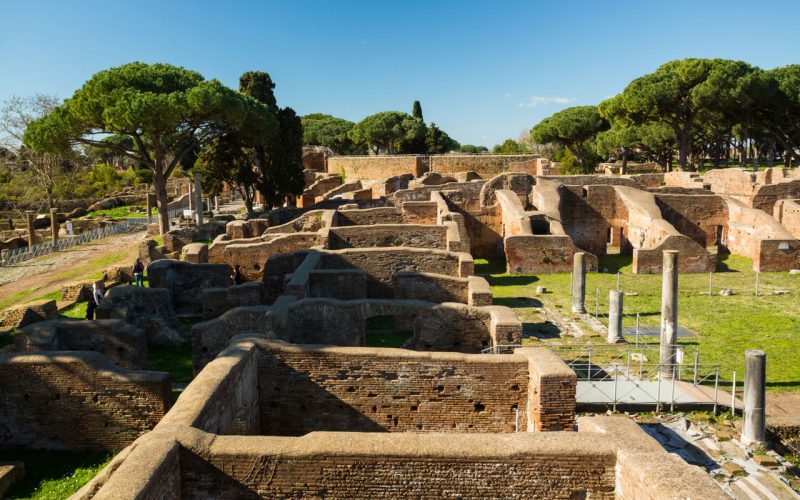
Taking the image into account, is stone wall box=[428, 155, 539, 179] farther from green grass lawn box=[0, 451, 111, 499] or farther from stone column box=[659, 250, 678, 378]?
green grass lawn box=[0, 451, 111, 499]

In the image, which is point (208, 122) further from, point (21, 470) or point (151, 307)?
point (21, 470)

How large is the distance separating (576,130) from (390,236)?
126ft

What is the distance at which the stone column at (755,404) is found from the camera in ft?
28.9

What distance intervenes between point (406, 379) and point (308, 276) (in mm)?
5915

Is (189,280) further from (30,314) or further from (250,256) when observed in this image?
(30,314)

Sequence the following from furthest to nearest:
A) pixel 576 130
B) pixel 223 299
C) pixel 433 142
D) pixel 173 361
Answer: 1. pixel 433 142
2. pixel 576 130
3. pixel 223 299
4. pixel 173 361

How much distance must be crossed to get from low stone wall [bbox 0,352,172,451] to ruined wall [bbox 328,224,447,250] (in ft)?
34.0

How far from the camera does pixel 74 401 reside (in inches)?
324

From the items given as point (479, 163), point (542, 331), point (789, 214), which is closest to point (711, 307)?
point (542, 331)

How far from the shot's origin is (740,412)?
9.80 m

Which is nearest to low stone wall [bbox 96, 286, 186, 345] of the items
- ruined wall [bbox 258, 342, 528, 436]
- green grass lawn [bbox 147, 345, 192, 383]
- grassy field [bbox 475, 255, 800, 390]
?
green grass lawn [bbox 147, 345, 192, 383]

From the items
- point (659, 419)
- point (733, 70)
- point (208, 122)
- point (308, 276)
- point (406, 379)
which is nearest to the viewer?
point (406, 379)

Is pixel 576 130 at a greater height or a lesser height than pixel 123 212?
greater

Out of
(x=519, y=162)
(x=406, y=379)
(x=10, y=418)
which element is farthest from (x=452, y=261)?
(x=519, y=162)
